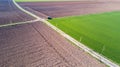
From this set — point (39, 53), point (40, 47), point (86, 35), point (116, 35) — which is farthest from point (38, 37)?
point (116, 35)

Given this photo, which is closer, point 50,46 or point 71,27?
point 50,46

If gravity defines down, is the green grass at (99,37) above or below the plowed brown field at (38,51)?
below

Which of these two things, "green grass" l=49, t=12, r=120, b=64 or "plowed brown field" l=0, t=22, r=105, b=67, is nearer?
"plowed brown field" l=0, t=22, r=105, b=67

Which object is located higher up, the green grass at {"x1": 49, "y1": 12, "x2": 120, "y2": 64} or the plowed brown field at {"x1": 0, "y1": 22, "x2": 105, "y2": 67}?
the plowed brown field at {"x1": 0, "y1": 22, "x2": 105, "y2": 67}

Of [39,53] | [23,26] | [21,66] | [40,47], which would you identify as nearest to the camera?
[21,66]

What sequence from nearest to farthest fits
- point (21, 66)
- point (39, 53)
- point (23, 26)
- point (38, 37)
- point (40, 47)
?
point (21, 66) < point (39, 53) < point (40, 47) < point (38, 37) < point (23, 26)

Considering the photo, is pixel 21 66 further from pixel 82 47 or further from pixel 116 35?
pixel 116 35

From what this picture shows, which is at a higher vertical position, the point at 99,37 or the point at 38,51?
the point at 38,51

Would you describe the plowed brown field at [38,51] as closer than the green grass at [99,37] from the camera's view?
Yes

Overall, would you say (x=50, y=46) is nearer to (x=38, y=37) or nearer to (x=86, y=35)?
(x=38, y=37)

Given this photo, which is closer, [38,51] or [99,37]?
[38,51]

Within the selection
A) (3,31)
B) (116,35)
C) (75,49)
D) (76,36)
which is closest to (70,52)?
(75,49)
